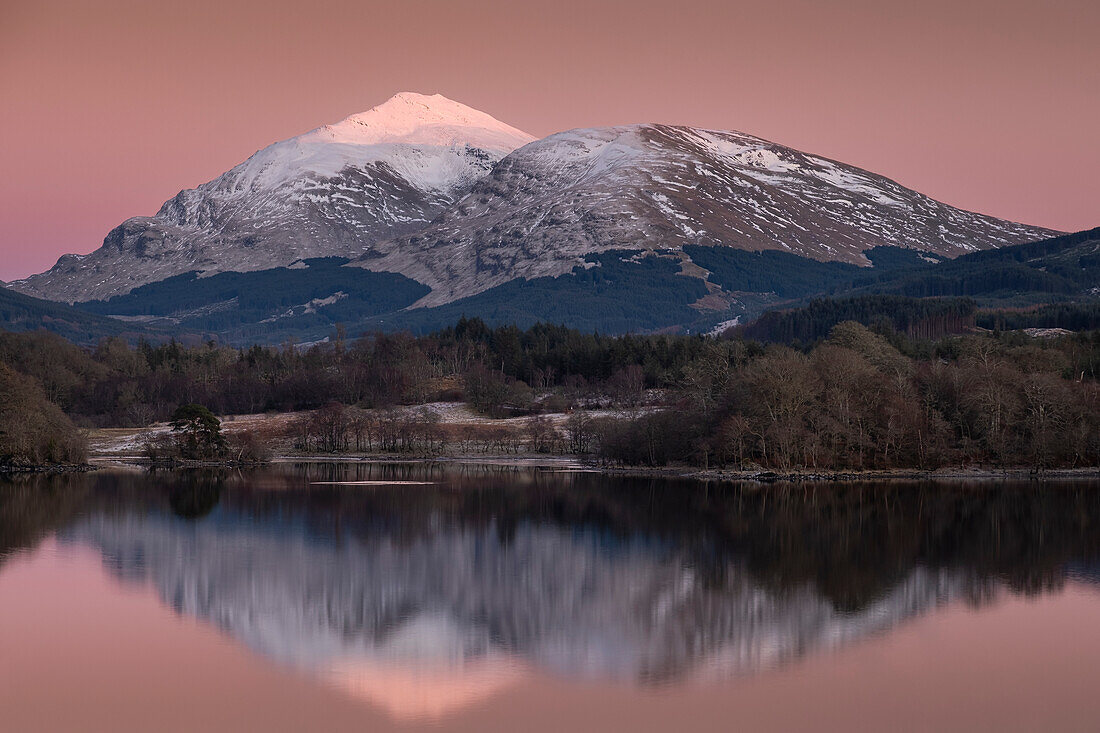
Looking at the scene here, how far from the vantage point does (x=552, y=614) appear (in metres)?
34.5

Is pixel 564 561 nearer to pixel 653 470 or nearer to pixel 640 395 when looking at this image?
pixel 653 470

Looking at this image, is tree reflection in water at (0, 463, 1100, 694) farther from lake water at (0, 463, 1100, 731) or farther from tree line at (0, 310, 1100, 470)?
tree line at (0, 310, 1100, 470)

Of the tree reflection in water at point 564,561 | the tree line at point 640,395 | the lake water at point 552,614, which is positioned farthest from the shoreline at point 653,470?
the lake water at point 552,614

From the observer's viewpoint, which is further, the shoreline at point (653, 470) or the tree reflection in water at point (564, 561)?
the shoreline at point (653, 470)

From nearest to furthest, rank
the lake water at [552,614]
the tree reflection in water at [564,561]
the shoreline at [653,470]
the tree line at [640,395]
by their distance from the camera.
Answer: the lake water at [552,614], the tree reflection in water at [564,561], the shoreline at [653,470], the tree line at [640,395]

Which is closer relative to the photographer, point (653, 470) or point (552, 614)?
point (552, 614)

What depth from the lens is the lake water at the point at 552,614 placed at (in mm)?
25484

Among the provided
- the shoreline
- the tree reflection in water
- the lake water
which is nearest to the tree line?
the shoreline

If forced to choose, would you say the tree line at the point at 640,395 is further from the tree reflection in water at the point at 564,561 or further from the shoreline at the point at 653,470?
the tree reflection in water at the point at 564,561

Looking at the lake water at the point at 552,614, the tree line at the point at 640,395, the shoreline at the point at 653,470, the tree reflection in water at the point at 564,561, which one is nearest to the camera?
the lake water at the point at 552,614

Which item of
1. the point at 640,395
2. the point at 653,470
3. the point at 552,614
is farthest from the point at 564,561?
the point at 640,395

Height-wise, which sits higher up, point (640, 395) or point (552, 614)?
point (640, 395)

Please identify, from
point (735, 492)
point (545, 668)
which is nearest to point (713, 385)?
point (735, 492)

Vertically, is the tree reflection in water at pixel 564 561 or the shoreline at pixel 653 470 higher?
the shoreline at pixel 653 470
